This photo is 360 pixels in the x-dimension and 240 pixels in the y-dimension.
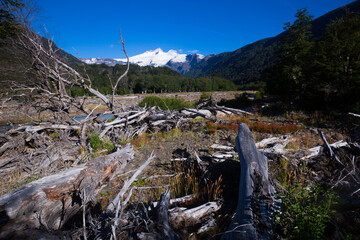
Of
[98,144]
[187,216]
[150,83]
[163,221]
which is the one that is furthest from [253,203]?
[150,83]

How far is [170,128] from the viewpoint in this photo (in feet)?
27.7

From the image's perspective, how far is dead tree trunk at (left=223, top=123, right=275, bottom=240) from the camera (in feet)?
6.68

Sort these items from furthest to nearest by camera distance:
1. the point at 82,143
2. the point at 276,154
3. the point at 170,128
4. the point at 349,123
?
the point at 349,123 < the point at 170,128 < the point at 82,143 < the point at 276,154

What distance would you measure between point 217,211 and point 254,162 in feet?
4.15

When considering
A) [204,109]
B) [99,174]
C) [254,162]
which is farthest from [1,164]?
[204,109]

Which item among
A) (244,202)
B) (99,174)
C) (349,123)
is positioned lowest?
(349,123)

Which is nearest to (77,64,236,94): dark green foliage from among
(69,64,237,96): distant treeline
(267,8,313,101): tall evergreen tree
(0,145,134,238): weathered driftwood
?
(69,64,237,96): distant treeline

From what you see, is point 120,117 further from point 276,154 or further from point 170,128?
point 276,154

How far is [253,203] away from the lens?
2.33m

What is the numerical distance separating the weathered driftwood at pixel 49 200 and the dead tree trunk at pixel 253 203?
2571mm

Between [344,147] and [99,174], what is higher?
[99,174]

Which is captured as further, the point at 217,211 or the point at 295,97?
the point at 295,97

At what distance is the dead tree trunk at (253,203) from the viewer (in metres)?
2.04

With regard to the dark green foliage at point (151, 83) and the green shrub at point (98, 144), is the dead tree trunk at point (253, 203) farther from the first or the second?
the dark green foliage at point (151, 83)
